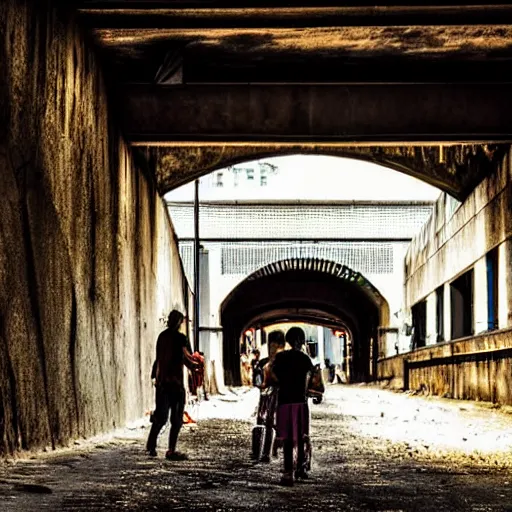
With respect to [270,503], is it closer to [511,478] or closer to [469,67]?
[511,478]

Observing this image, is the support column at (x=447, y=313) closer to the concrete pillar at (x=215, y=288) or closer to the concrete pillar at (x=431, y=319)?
the concrete pillar at (x=431, y=319)

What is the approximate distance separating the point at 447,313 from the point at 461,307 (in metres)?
0.67

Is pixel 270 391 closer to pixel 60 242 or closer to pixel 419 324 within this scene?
pixel 60 242

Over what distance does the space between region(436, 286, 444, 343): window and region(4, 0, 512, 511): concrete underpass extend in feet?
3.11

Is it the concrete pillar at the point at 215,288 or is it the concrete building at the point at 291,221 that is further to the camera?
the concrete pillar at the point at 215,288

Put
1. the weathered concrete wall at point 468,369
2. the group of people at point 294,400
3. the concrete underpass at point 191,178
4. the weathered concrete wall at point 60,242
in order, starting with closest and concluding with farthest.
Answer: the group of people at point 294,400 < the concrete underpass at point 191,178 < the weathered concrete wall at point 60,242 < the weathered concrete wall at point 468,369

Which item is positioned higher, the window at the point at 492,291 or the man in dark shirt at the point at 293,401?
the window at the point at 492,291

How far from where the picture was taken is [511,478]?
26.2 ft

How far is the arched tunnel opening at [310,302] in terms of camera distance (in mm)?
33688

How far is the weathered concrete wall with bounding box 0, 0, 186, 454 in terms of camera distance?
349 inches

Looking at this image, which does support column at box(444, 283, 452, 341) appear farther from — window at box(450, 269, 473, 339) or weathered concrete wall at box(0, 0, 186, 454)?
weathered concrete wall at box(0, 0, 186, 454)

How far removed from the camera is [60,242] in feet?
35.2

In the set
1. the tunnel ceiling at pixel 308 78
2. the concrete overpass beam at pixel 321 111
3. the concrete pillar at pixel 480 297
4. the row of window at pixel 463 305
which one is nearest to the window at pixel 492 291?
the row of window at pixel 463 305

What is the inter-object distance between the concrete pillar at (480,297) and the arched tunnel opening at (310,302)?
11.0 m
